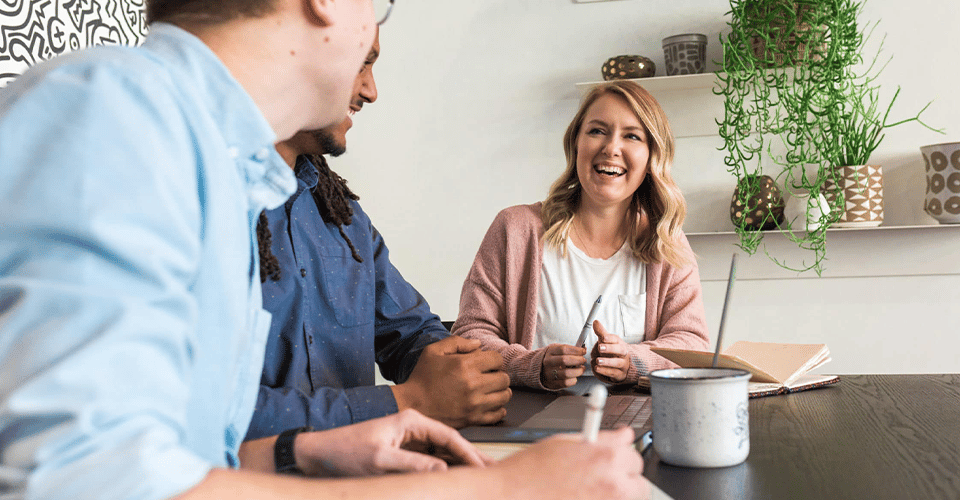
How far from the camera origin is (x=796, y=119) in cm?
250

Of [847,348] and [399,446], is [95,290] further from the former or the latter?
[847,348]

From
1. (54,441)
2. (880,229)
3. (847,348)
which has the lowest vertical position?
(847,348)

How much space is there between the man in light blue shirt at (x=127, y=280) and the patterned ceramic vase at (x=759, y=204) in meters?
2.18

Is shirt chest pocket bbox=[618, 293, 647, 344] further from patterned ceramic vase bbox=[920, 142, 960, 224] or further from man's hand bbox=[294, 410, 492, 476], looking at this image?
patterned ceramic vase bbox=[920, 142, 960, 224]

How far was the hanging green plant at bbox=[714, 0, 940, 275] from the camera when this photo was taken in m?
2.38

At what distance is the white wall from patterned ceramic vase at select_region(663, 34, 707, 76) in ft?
0.47

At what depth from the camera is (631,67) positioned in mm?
2623

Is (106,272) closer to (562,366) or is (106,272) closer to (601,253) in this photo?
(562,366)

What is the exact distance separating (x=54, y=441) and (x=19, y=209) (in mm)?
134

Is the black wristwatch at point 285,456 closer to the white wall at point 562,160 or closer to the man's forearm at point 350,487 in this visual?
the man's forearm at point 350,487

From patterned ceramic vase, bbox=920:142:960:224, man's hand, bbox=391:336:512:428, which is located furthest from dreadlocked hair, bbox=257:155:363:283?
patterned ceramic vase, bbox=920:142:960:224

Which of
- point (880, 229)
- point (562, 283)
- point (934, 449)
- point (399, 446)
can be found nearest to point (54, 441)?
point (399, 446)

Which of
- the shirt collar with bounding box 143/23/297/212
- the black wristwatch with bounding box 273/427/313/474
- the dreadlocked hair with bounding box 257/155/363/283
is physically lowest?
the black wristwatch with bounding box 273/427/313/474

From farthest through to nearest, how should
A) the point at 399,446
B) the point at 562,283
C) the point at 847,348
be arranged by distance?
1. the point at 847,348
2. the point at 562,283
3. the point at 399,446
